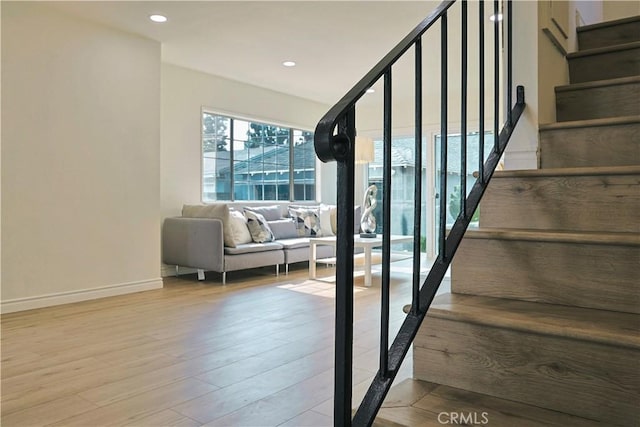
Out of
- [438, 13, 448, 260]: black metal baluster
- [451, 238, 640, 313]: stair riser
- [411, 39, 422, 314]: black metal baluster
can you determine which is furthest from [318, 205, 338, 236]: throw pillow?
[411, 39, 422, 314]: black metal baluster

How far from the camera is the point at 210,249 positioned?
4.99m

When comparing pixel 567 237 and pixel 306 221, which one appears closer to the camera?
pixel 567 237

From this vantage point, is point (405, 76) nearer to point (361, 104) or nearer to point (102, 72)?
point (361, 104)

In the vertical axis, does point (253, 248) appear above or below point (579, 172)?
below

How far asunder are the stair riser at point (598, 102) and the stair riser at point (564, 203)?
628 millimetres

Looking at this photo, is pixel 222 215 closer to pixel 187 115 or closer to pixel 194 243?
pixel 194 243

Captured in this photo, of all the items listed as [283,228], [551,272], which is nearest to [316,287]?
[283,228]

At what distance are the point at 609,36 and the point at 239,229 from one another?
4001mm

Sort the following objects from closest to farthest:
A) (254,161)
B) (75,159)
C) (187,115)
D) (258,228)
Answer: (75,159) → (258,228) → (187,115) → (254,161)

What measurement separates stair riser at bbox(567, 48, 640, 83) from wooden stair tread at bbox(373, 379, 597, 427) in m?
1.75

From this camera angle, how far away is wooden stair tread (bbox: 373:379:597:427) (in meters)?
1.02

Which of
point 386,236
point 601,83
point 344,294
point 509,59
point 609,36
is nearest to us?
point 344,294

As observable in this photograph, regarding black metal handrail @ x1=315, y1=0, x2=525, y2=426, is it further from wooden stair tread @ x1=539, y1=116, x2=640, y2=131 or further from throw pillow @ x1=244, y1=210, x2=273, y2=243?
throw pillow @ x1=244, y1=210, x2=273, y2=243

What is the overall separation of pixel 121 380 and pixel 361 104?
666 cm
